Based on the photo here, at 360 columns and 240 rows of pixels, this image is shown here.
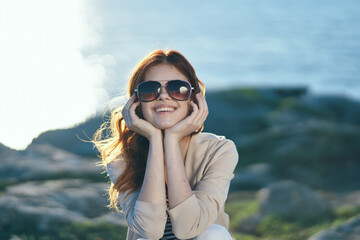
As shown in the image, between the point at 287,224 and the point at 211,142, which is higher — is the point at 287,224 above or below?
above

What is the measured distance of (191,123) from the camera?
135 inches

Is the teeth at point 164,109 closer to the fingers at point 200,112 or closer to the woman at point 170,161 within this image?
the woman at point 170,161

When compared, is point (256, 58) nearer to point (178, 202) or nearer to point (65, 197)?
point (65, 197)

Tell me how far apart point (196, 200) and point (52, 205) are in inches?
116

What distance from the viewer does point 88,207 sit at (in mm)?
5797

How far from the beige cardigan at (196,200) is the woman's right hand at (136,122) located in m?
0.36

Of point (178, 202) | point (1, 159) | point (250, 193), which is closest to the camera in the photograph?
point (178, 202)

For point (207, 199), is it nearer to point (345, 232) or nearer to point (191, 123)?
point (191, 123)

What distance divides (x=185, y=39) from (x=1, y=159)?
88.5 ft

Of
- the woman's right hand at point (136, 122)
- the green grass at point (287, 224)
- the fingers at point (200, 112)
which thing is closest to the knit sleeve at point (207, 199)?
the fingers at point (200, 112)

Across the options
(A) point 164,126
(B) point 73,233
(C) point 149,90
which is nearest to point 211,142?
(A) point 164,126

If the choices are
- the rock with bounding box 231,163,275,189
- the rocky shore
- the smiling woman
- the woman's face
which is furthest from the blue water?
the woman's face

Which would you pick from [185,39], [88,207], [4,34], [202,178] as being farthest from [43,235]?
[185,39]

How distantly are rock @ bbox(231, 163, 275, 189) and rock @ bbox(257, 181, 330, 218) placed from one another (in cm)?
163
